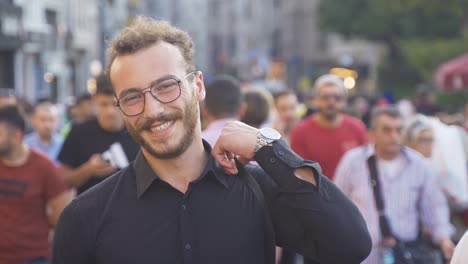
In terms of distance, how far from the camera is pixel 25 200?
6.18 metres

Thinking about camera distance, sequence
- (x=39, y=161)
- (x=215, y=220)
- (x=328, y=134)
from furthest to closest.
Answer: (x=328, y=134), (x=39, y=161), (x=215, y=220)

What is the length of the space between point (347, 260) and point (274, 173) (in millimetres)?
385

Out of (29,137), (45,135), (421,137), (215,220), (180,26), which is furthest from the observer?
(29,137)

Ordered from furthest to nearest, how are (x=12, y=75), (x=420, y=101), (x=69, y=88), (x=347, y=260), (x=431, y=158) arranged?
(x=69, y=88) → (x=12, y=75) → (x=420, y=101) → (x=431, y=158) → (x=347, y=260)

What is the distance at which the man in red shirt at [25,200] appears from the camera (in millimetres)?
6156

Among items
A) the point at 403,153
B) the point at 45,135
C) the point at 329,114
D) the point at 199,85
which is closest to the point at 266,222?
the point at 199,85

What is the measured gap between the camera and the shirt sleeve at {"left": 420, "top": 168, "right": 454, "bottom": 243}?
268 inches

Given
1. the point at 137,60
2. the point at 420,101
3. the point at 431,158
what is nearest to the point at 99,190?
the point at 137,60

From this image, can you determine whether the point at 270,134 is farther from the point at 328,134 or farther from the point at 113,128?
the point at 328,134

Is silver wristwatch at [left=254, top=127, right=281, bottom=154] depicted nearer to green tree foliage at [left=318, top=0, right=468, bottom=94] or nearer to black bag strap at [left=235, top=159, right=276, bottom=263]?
black bag strap at [left=235, top=159, right=276, bottom=263]

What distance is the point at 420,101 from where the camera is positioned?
21.0m

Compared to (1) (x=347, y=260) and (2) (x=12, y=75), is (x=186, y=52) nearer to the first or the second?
(1) (x=347, y=260)

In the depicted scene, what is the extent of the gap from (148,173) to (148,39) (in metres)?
0.47

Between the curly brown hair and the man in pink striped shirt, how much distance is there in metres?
3.74
